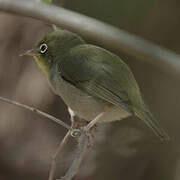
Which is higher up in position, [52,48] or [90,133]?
[52,48]

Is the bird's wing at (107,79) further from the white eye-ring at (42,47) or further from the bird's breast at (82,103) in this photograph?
the white eye-ring at (42,47)

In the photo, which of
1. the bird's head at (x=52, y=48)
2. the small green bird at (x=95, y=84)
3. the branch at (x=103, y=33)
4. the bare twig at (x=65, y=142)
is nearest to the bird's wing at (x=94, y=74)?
the small green bird at (x=95, y=84)

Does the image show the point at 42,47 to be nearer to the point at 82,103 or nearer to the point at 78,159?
the point at 82,103

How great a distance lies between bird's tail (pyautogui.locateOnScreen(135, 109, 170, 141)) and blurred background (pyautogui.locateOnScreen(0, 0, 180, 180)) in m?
1.25

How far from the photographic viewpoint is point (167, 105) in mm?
6223

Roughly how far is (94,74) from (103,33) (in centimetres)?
105

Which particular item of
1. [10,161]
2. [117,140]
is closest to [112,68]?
[117,140]

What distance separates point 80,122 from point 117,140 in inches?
57.0

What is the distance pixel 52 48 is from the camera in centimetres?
499

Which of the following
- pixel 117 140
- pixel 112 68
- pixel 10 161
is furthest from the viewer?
pixel 10 161

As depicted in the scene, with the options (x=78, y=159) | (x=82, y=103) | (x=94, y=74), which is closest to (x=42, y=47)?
(x=94, y=74)

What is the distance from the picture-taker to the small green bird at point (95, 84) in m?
4.41

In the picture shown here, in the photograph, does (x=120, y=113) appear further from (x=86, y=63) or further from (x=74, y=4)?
(x=74, y=4)

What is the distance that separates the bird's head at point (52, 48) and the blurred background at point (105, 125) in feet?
2.85
